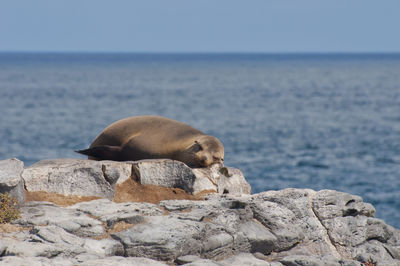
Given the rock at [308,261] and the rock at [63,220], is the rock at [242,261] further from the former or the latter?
the rock at [63,220]

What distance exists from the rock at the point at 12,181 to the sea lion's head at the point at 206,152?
333cm

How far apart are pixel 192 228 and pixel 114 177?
2055 mm

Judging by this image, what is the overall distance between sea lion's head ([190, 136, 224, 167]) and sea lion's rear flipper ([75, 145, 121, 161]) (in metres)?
1.47

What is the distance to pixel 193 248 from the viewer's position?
7.85 metres

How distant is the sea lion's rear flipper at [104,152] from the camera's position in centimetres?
1149

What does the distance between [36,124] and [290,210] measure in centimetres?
3604

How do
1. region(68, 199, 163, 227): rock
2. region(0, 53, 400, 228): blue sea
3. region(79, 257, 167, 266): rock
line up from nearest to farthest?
region(79, 257, 167, 266): rock < region(68, 199, 163, 227): rock < region(0, 53, 400, 228): blue sea

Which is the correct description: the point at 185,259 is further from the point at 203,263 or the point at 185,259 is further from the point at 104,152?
the point at 104,152

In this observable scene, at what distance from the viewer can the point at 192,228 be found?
7.98 metres

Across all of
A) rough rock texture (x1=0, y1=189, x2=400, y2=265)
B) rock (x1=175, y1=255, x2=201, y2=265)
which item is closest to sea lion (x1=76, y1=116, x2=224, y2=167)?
rough rock texture (x1=0, y1=189, x2=400, y2=265)

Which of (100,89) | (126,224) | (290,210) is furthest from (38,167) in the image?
(100,89)

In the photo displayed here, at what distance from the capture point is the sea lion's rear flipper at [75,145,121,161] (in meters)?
11.5

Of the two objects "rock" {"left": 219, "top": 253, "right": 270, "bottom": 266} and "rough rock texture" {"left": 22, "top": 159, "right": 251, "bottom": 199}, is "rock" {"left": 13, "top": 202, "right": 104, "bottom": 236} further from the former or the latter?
"rock" {"left": 219, "top": 253, "right": 270, "bottom": 266}

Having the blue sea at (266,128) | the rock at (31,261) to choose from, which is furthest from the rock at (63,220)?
the blue sea at (266,128)
